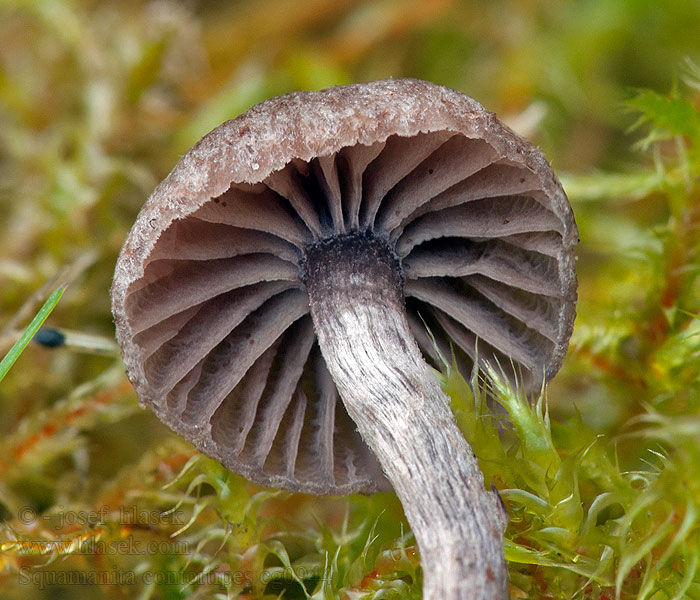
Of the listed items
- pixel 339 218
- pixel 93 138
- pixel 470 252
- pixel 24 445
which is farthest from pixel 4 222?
pixel 470 252

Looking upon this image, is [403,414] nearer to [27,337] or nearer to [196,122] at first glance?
[27,337]

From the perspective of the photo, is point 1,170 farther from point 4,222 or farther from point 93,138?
point 93,138

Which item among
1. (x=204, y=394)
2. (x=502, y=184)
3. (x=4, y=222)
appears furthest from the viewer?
(x=4, y=222)

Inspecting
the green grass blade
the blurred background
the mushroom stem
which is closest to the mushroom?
the mushroom stem

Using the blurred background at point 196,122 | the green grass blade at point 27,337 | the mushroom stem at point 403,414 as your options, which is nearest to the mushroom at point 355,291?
the mushroom stem at point 403,414

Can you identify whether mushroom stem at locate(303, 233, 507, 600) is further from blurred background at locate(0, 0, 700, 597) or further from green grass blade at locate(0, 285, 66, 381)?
green grass blade at locate(0, 285, 66, 381)

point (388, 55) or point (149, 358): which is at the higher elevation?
point (388, 55)
